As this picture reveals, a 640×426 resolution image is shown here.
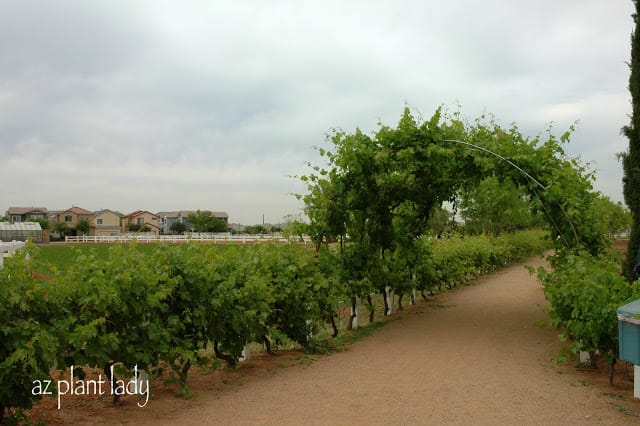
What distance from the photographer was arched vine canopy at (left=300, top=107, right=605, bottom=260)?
964 cm

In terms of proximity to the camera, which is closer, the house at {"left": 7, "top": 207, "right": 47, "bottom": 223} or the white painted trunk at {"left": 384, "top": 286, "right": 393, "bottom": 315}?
the white painted trunk at {"left": 384, "top": 286, "right": 393, "bottom": 315}

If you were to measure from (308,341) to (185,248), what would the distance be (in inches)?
118

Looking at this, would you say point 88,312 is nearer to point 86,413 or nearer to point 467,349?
point 86,413

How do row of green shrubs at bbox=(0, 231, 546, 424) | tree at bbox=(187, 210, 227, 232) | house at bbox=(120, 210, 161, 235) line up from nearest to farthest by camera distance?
row of green shrubs at bbox=(0, 231, 546, 424)
tree at bbox=(187, 210, 227, 232)
house at bbox=(120, 210, 161, 235)

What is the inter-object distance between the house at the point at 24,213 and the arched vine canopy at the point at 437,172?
105136 millimetres

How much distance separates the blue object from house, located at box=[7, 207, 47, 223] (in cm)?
11058

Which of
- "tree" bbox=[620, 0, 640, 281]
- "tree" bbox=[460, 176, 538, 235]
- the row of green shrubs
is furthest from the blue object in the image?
"tree" bbox=[620, 0, 640, 281]

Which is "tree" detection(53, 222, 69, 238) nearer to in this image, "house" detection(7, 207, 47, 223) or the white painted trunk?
"house" detection(7, 207, 47, 223)

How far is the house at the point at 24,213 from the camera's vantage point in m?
103

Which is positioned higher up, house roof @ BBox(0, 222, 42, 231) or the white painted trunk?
house roof @ BBox(0, 222, 42, 231)

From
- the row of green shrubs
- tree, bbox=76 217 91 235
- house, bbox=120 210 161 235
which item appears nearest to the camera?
the row of green shrubs

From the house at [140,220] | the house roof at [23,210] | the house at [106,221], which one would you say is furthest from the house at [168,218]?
the house roof at [23,210]

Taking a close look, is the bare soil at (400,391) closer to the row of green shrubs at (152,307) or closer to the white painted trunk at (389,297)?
the row of green shrubs at (152,307)

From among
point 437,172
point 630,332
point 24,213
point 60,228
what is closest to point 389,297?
point 437,172
